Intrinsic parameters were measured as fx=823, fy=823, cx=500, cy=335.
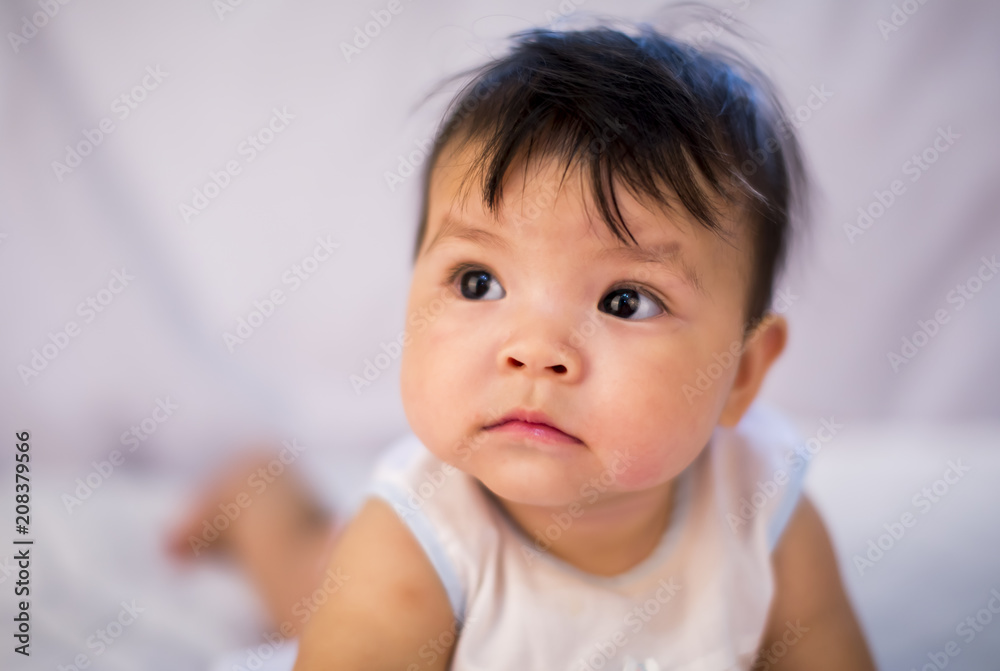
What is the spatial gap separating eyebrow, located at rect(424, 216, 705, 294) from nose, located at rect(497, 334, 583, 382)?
106 mm

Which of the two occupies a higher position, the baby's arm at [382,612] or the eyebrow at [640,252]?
the eyebrow at [640,252]

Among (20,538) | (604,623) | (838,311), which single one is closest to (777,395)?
(838,311)

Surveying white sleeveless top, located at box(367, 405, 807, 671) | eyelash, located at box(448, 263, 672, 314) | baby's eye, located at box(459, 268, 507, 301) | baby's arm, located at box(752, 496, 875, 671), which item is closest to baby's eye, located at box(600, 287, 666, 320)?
eyelash, located at box(448, 263, 672, 314)

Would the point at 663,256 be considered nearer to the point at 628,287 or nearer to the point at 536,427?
the point at 628,287

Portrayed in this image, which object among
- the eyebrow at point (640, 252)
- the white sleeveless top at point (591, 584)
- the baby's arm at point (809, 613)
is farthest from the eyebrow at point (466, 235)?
the baby's arm at point (809, 613)

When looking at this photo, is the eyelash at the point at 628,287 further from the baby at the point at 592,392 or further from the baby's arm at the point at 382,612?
the baby's arm at the point at 382,612

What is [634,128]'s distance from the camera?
0.87m

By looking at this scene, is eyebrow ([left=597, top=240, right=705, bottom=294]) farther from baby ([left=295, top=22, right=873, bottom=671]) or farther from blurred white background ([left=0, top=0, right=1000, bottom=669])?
blurred white background ([left=0, top=0, right=1000, bottom=669])

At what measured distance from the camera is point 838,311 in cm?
172

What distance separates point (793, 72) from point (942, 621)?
99cm

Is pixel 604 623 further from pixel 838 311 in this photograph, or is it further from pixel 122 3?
pixel 122 3

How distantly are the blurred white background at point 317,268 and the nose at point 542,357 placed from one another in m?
0.34

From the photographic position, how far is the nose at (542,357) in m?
0.82

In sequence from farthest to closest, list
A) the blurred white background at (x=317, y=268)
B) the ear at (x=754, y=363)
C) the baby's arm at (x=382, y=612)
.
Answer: the blurred white background at (x=317, y=268) → the ear at (x=754, y=363) → the baby's arm at (x=382, y=612)
